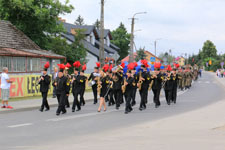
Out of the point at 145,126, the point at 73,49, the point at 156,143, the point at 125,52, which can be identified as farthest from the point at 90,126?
the point at 125,52

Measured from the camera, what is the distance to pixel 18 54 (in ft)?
80.1

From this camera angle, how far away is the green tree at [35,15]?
100 feet

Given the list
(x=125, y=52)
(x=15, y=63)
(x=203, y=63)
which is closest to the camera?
(x=15, y=63)

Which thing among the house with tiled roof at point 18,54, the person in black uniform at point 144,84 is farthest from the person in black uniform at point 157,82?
the house with tiled roof at point 18,54

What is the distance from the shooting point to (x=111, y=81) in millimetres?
14219

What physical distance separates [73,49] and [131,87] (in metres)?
24.0

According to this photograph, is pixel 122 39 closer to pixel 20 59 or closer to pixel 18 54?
pixel 20 59

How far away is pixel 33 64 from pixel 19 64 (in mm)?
1904

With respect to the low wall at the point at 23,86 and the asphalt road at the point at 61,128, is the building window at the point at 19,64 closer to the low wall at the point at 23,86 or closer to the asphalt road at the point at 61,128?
the low wall at the point at 23,86

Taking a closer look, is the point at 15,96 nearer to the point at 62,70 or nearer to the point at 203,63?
the point at 62,70

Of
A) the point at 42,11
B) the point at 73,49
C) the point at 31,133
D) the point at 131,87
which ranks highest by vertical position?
the point at 42,11

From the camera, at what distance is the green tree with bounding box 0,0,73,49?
3061cm

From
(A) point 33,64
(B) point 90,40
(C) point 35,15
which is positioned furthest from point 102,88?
(B) point 90,40

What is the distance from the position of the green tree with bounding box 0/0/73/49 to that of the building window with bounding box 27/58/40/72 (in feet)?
16.9
